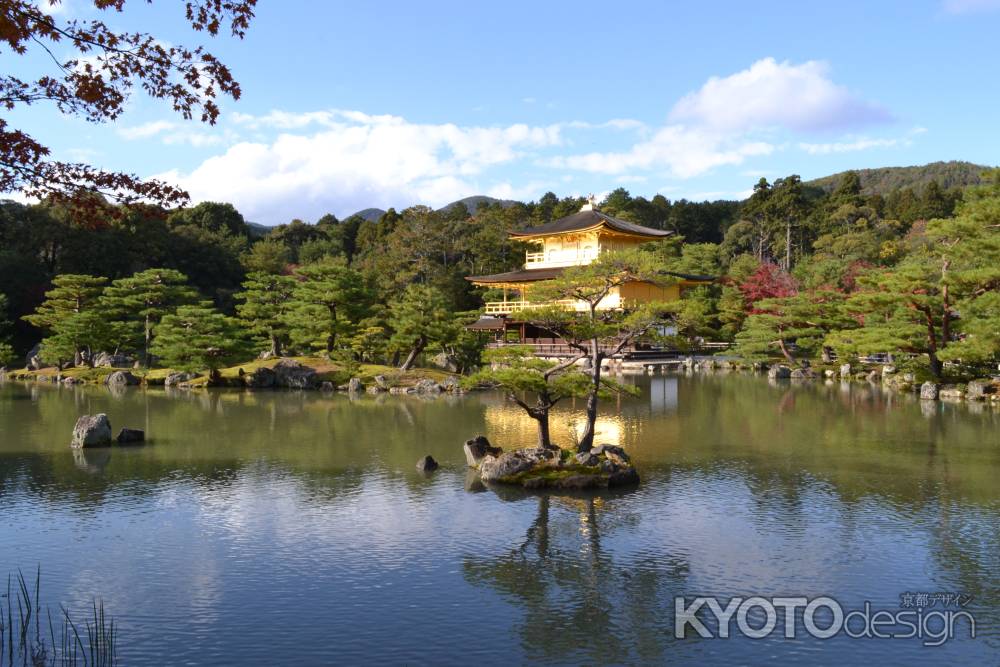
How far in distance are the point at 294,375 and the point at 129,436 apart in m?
12.4

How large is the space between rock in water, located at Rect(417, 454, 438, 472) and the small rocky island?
95cm

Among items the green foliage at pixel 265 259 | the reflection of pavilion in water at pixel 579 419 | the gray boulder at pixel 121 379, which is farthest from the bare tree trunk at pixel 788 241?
the gray boulder at pixel 121 379

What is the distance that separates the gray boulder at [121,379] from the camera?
99.6 feet

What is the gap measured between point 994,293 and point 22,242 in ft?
147

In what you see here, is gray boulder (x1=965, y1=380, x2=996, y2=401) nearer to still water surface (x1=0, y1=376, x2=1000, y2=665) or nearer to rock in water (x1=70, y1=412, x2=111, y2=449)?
still water surface (x1=0, y1=376, x2=1000, y2=665)

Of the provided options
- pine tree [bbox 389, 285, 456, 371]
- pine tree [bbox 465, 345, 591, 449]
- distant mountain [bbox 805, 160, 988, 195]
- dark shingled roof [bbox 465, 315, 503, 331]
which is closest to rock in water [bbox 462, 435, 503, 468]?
pine tree [bbox 465, 345, 591, 449]

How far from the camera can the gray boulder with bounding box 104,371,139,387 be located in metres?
30.3

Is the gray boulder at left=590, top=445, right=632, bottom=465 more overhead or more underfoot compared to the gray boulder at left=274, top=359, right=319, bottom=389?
more underfoot

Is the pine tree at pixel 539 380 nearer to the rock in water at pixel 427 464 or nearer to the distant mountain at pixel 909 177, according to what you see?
the rock in water at pixel 427 464

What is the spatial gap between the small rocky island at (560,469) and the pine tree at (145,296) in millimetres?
23723

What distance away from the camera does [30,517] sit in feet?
35.6

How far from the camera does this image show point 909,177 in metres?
113

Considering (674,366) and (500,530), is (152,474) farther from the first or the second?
(674,366)

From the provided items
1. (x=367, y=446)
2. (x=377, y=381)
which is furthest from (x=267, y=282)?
(x=367, y=446)
